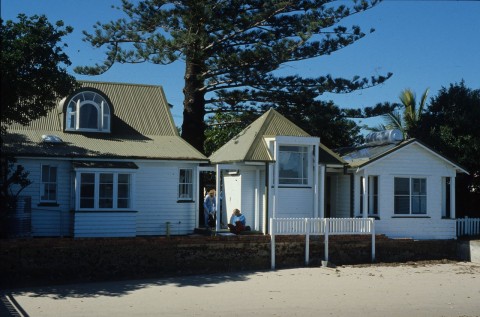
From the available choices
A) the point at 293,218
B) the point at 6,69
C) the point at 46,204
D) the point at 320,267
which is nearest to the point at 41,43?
the point at 6,69

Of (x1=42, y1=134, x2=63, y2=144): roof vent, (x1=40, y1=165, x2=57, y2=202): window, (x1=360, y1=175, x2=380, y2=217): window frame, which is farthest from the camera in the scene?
(x1=360, y1=175, x2=380, y2=217): window frame

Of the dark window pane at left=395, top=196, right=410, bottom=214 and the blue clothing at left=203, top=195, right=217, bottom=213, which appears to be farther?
the blue clothing at left=203, top=195, right=217, bottom=213

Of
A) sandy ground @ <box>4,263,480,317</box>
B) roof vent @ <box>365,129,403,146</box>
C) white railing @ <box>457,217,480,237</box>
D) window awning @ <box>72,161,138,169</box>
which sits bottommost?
sandy ground @ <box>4,263,480,317</box>

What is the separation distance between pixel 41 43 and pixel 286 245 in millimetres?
9967

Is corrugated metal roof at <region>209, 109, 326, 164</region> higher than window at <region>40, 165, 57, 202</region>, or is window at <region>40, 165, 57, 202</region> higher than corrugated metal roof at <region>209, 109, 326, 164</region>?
corrugated metal roof at <region>209, 109, 326, 164</region>

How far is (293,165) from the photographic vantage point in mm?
23422

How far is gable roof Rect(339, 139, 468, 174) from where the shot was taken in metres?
23.9

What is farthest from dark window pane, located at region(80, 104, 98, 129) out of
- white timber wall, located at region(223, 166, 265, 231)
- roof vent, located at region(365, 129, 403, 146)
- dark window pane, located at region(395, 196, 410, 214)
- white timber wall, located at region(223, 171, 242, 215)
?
dark window pane, located at region(395, 196, 410, 214)

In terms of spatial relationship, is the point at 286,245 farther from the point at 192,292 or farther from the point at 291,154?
the point at 192,292

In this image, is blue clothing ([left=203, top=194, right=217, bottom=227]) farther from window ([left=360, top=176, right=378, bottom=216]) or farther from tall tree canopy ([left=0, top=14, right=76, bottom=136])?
tall tree canopy ([left=0, top=14, right=76, bottom=136])

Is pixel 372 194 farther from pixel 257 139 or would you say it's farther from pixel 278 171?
pixel 257 139

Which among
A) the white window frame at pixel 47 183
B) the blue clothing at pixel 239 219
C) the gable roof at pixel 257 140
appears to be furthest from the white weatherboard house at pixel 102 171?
the blue clothing at pixel 239 219

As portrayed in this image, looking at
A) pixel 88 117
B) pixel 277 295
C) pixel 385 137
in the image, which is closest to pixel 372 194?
pixel 385 137

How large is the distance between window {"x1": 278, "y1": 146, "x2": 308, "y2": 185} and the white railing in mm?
6829
